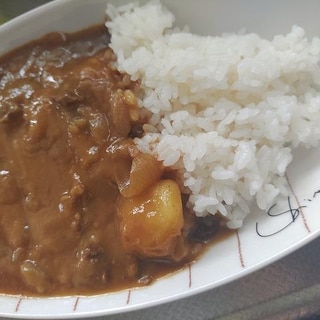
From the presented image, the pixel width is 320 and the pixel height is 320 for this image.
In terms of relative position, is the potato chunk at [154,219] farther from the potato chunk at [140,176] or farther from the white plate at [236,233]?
the white plate at [236,233]

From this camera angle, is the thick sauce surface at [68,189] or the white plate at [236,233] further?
the thick sauce surface at [68,189]

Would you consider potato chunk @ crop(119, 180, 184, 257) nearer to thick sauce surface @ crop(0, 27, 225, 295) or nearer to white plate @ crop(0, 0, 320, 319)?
thick sauce surface @ crop(0, 27, 225, 295)

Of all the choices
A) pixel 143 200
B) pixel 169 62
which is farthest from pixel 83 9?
pixel 143 200

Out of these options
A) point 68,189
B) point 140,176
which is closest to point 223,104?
point 140,176

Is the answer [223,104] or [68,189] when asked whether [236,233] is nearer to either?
[223,104]

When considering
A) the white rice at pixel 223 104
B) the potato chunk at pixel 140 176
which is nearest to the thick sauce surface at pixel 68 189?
the potato chunk at pixel 140 176

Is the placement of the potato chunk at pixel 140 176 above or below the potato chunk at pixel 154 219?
above
